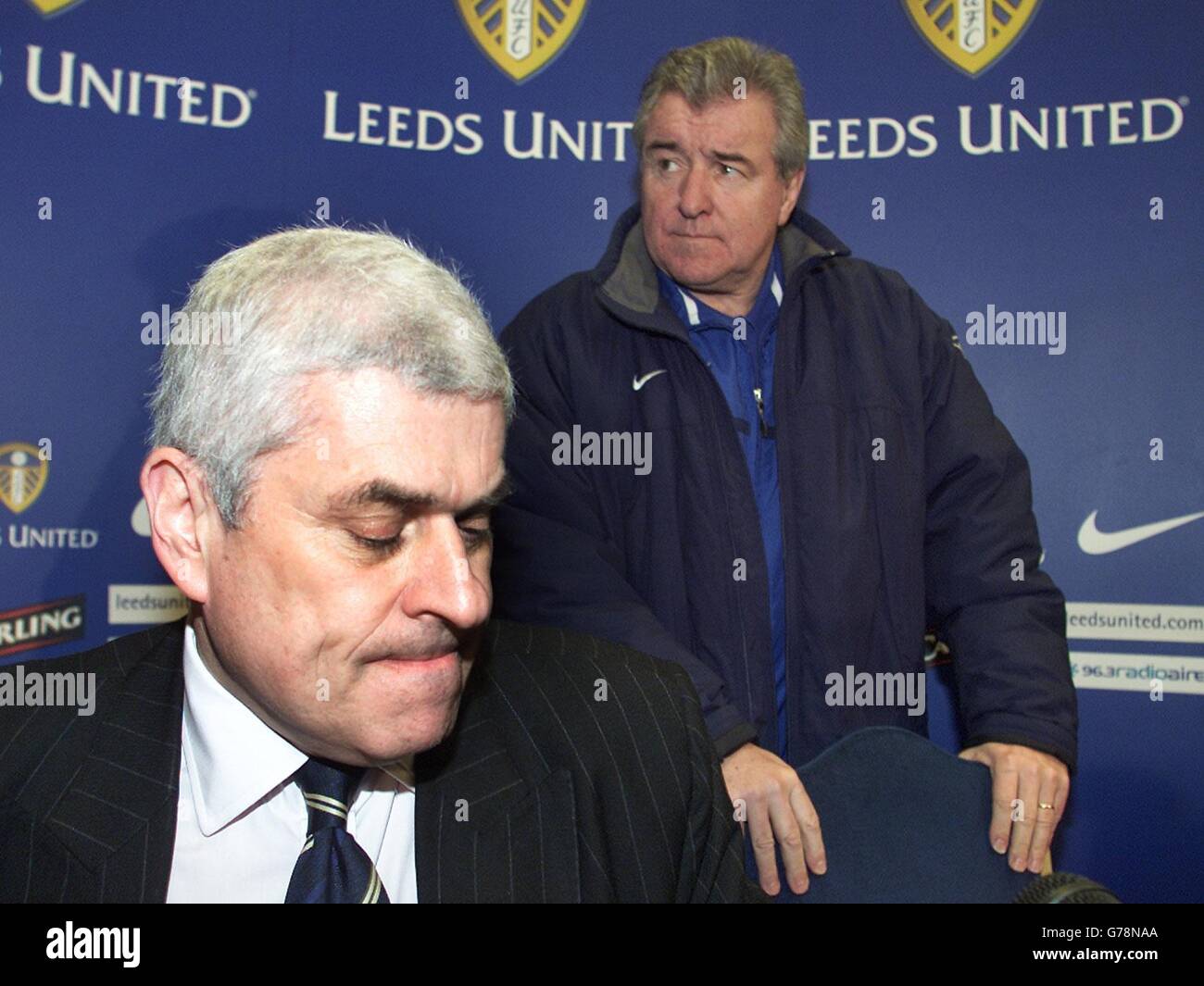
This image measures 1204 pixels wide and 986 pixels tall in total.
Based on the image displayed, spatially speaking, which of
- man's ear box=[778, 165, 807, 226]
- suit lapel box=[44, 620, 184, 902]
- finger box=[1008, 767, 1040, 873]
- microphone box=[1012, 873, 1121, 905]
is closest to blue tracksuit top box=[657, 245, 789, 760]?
man's ear box=[778, 165, 807, 226]

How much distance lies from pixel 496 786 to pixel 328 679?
29 centimetres

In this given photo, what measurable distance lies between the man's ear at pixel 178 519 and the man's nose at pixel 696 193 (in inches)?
53.9

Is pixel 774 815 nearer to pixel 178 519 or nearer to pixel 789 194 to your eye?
pixel 178 519

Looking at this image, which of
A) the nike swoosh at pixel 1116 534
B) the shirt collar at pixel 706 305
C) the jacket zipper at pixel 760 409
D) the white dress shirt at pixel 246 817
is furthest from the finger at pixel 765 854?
the nike swoosh at pixel 1116 534

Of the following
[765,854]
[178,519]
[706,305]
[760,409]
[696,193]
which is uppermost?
[696,193]

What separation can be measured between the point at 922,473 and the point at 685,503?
51 cm

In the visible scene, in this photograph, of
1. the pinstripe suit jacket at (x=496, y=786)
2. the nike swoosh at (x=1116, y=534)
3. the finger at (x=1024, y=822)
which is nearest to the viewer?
the pinstripe suit jacket at (x=496, y=786)

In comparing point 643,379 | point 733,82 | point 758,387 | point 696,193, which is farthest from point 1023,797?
point 733,82

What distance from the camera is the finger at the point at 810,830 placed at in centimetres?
162

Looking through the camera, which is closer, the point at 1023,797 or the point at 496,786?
the point at 496,786

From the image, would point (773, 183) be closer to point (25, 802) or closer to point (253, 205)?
point (253, 205)

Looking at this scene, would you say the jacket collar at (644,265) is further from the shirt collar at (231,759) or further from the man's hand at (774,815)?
the shirt collar at (231,759)

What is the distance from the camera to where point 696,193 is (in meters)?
→ 2.26

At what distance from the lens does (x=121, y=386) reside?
2.59 metres
